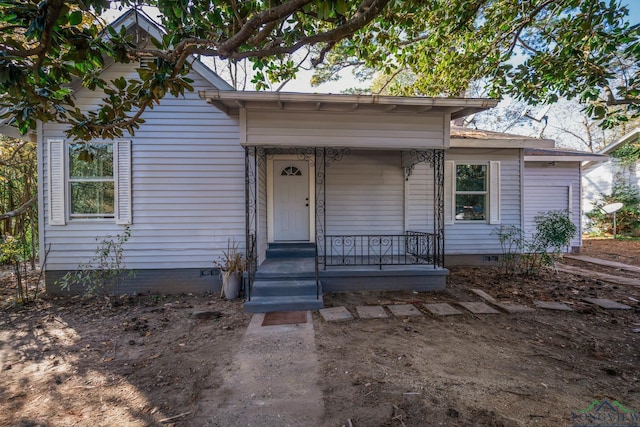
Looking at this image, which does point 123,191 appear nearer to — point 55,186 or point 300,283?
point 55,186

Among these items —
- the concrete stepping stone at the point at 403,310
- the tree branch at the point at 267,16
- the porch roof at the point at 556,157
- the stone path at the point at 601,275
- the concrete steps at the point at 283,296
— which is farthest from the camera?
the porch roof at the point at 556,157

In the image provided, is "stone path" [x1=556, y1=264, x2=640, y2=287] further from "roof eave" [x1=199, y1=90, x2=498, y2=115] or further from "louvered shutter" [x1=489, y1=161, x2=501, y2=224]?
"roof eave" [x1=199, y1=90, x2=498, y2=115]

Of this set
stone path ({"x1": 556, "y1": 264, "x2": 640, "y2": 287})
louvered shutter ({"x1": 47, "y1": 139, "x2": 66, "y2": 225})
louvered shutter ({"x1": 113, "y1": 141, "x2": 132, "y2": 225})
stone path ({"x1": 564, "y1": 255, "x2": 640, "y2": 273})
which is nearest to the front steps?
louvered shutter ({"x1": 113, "y1": 141, "x2": 132, "y2": 225})

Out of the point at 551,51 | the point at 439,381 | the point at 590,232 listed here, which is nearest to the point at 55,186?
the point at 439,381

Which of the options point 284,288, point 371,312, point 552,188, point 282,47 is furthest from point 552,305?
point 552,188

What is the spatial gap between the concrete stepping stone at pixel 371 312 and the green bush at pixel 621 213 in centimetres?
1491

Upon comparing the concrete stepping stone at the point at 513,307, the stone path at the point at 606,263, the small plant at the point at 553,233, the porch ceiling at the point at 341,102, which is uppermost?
the porch ceiling at the point at 341,102

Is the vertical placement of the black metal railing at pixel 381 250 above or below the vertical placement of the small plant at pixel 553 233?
below

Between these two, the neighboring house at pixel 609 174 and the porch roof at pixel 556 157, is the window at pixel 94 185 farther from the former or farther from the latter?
the neighboring house at pixel 609 174

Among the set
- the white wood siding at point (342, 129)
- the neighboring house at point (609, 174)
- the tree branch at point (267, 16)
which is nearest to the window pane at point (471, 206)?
the white wood siding at point (342, 129)

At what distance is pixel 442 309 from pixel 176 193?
500 centimetres

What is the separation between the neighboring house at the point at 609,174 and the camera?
43.3ft

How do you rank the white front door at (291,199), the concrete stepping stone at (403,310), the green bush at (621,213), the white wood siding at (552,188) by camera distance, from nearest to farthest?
1. the concrete stepping stone at (403,310)
2. the white front door at (291,199)
3. the white wood siding at (552,188)
4. the green bush at (621,213)

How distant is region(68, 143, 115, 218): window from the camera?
5.30m
